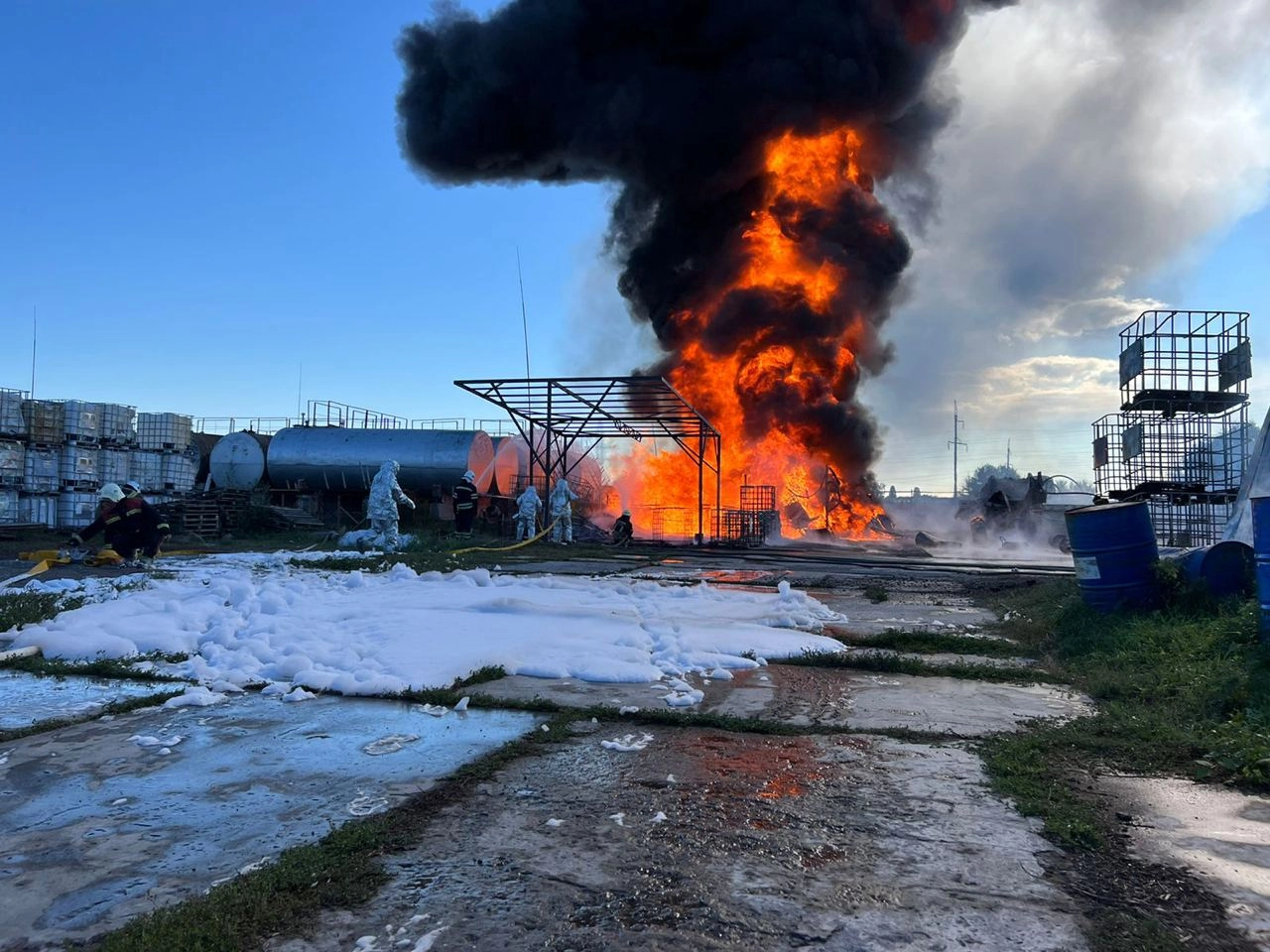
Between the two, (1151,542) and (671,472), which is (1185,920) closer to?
(1151,542)

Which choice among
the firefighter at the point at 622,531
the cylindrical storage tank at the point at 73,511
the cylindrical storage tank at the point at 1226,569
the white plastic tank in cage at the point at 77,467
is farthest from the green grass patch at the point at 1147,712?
the white plastic tank in cage at the point at 77,467

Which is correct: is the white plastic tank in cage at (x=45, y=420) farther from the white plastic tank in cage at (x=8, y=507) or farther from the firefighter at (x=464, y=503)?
the firefighter at (x=464, y=503)

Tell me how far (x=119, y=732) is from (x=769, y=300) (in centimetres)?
2564

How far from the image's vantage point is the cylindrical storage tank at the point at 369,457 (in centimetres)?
2888

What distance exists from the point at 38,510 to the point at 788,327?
22.7m

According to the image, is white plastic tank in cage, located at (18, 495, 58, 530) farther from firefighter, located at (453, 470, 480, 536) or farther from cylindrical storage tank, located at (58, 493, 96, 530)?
firefighter, located at (453, 470, 480, 536)

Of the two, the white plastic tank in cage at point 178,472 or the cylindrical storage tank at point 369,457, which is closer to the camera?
the white plastic tank in cage at point 178,472

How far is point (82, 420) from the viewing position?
23.2 m

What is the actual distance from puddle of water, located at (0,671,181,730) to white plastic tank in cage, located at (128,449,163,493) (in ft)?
74.3

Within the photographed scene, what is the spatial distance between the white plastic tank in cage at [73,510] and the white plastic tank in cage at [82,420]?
163cm

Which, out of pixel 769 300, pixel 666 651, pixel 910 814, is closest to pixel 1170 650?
pixel 666 651

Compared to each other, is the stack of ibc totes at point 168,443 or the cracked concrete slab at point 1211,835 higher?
the stack of ibc totes at point 168,443

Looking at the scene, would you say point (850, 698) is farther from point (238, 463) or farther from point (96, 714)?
point (238, 463)

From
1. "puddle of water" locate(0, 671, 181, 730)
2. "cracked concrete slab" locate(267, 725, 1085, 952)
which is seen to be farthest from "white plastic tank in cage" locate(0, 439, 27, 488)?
"cracked concrete slab" locate(267, 725, 1085, 952)
